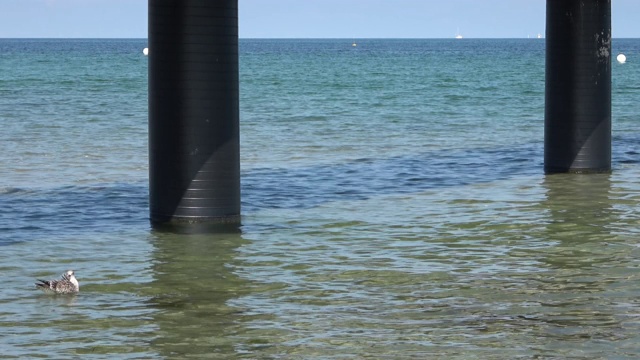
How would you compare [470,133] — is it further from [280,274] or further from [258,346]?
[258,346]

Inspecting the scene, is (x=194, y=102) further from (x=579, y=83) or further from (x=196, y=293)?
(x=579, y=83)

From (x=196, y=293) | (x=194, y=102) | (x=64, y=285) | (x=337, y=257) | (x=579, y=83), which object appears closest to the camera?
(x=64, y=285)

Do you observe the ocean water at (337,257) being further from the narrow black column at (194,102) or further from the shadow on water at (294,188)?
the narrow black column at (194,102)

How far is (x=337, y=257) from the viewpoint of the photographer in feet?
51.5

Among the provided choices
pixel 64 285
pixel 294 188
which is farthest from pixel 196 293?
pixel 294 188

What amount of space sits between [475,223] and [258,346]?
24.2ft

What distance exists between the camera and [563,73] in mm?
23562

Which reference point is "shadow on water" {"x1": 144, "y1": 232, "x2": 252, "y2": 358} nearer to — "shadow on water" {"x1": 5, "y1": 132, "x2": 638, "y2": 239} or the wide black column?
"shadow on water" {"x1": 5, "y1": 132, "x2": 638, "y2": 239}

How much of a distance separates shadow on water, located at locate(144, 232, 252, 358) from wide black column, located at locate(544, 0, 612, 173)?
8493 millimetres

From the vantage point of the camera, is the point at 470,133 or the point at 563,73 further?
the point at 470,133

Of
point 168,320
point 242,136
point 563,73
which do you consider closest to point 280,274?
point 168,320

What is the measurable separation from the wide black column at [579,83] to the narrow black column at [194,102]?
26.8ft

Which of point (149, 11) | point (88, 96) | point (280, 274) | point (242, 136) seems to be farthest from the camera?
point (88, 96)

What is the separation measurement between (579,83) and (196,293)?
11.5 metres
